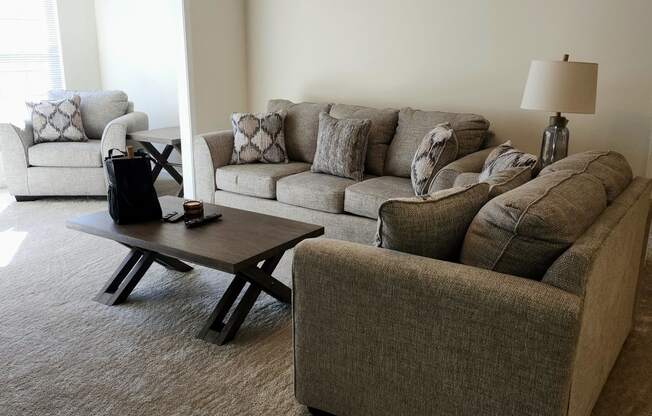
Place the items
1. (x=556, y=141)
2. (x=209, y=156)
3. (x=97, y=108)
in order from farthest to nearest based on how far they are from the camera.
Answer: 1. (x=97, y=108)
2. (x=209, y=156)
3. (x=556, y=141)

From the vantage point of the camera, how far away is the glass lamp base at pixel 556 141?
121 inches

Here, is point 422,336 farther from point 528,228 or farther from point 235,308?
point 235,308

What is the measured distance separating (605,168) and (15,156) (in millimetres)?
4520

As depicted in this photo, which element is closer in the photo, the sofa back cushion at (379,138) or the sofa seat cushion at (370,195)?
the sofa seat cushion at (370,195)

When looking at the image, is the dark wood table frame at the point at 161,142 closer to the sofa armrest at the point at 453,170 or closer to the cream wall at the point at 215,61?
the cream wall at the point at 215,61

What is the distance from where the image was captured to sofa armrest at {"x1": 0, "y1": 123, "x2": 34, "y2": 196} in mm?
4730

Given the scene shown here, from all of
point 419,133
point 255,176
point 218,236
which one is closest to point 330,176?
point 255,176

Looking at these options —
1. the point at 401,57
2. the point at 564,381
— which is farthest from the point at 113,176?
the point at 401,57

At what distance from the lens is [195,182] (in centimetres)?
458

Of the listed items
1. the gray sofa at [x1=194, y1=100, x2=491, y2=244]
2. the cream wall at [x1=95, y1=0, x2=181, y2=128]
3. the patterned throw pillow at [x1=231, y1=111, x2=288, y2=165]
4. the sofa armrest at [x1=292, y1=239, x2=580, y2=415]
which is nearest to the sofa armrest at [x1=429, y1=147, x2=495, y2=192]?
the gray sofa at [x1=194, y1=100, x2=491, y2=244]

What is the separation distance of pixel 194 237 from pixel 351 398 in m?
1.15

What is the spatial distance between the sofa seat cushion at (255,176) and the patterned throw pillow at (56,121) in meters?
1.68

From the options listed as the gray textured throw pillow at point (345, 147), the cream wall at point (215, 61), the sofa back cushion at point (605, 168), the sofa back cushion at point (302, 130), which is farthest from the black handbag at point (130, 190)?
the cream wall at point (215, 61)

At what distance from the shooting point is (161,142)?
15.6ft
